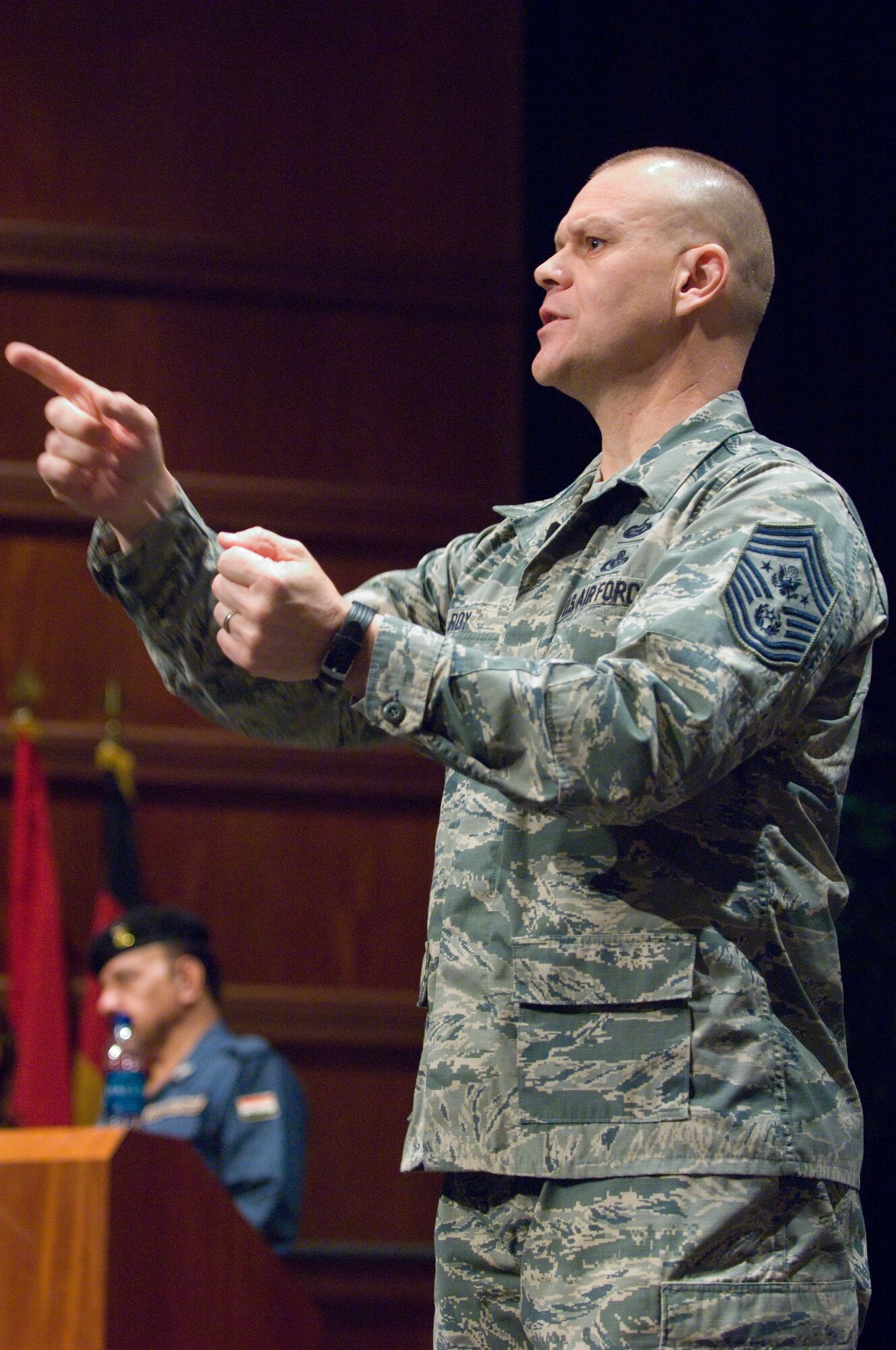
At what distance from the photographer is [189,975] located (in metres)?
3.62

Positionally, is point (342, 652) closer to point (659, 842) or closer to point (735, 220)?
point (659, 842)

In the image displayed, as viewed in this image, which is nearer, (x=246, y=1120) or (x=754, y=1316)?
(x=754, y=1316)

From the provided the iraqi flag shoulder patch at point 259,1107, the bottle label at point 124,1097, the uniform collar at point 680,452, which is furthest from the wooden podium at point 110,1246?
the uniform collar at point 680,452

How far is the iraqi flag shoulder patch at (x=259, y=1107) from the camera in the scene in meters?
3.38

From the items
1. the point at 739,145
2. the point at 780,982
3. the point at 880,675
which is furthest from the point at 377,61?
the point at 780,982

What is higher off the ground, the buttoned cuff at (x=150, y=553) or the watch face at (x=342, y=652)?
the buttoned cuff at (x=150, y=553)

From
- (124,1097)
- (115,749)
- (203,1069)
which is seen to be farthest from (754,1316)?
(115,749)

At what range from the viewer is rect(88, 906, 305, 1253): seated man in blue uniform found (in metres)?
3.32

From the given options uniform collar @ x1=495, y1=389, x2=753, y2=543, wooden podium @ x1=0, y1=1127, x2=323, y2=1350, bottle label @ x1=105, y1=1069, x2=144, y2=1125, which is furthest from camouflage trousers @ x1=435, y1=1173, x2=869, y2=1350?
bottle label @ x1=105, y1=1069, x2=144, y2=1125

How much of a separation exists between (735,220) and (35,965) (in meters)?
2.66

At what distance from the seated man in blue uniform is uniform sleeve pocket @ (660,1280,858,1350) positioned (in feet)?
7.22

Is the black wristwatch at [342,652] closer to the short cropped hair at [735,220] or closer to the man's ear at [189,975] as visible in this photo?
the short cropped hair at [735,220]

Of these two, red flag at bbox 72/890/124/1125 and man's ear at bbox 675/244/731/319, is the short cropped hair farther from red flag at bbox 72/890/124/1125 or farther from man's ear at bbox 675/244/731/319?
red flag at bbox 72/890/124/1125

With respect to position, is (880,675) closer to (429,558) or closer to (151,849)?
(151,849)
